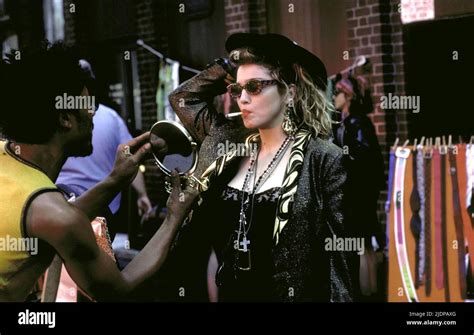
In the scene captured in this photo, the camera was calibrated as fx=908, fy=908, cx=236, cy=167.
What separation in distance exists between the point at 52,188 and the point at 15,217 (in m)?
0.17

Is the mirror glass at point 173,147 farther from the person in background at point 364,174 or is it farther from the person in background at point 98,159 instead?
the person in background at point 364,174

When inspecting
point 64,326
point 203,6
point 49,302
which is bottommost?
point 64,326

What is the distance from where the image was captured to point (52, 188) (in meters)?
3.27

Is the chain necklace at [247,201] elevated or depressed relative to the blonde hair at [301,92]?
depressed

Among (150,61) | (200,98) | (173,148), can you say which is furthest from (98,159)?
(150,61)

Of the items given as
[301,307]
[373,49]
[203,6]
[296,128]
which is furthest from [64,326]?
[203,6]

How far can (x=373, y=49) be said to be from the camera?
750 centimetres

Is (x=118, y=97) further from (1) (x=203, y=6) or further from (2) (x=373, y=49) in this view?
(2) (x=373, y=49)

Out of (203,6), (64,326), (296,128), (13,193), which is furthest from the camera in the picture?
(203,6)

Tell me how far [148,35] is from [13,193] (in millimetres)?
6723

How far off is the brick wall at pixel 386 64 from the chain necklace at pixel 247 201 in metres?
3.39

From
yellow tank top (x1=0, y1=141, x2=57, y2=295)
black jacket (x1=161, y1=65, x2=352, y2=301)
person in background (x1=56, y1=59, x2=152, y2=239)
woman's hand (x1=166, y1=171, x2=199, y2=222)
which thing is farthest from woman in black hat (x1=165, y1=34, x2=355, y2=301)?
person in background (x1=56, y1=59, x2=152, y2=239)

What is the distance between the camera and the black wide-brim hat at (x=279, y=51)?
411 centimetres

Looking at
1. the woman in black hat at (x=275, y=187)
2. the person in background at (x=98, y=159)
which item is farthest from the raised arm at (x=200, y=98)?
the person in background at (x=98, y=159)
